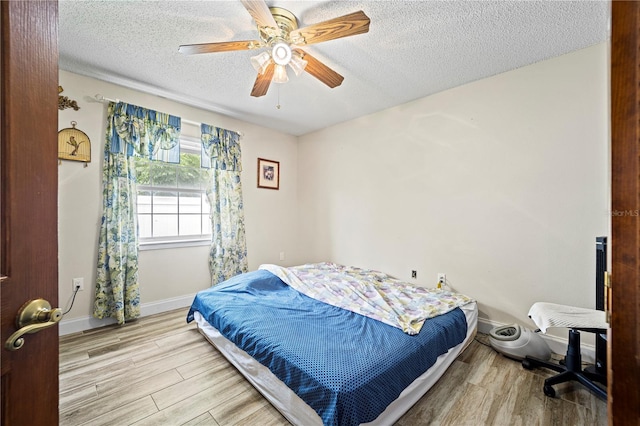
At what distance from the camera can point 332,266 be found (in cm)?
336

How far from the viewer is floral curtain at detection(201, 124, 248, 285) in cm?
320

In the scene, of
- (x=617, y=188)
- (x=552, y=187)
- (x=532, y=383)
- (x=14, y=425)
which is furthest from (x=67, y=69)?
(x=532, y=383)

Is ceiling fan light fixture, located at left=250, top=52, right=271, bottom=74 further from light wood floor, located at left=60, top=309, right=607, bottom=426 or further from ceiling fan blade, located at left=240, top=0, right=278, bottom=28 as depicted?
light wood floor, located at left=60, top=309, right=607, bottom=426

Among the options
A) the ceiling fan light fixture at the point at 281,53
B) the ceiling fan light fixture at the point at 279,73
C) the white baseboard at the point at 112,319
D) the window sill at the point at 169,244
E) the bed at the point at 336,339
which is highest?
the ceiling fan light fixture at the point at 281,53

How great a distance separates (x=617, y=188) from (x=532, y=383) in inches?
77.4

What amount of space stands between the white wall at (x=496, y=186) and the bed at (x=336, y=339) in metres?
0.47

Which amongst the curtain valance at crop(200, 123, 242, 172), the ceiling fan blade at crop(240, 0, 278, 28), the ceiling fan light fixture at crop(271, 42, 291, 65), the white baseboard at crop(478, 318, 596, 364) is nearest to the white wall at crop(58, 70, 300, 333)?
the curtain valance at crop(200, 123, 242, 172)

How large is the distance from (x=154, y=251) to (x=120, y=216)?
53 centimetres

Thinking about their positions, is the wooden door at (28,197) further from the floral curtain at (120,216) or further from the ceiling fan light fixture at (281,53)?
the floral curtain at (120,216)

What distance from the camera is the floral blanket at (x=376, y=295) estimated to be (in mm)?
1876

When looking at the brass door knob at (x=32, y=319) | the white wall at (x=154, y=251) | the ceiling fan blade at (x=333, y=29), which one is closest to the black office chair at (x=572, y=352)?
the ceiling fan blade at (x=333, y=29)

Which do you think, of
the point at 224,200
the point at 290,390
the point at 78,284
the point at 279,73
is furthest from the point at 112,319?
the point at 279,73

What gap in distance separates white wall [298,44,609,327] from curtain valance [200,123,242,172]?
163 centimetres

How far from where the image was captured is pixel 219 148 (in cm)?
323
